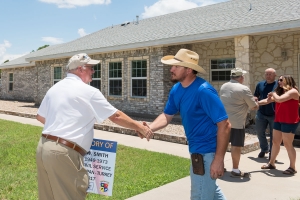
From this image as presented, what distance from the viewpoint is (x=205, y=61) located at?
42.5 feet

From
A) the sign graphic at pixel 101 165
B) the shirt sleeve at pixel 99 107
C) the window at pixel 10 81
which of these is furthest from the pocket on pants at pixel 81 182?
the window at pixel 10 81

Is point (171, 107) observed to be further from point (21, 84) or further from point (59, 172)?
point (21, 84)

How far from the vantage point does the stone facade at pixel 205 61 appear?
1011 centimetres

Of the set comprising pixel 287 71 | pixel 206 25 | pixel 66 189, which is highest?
pixel 206 25

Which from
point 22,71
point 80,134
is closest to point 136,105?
point 80,134

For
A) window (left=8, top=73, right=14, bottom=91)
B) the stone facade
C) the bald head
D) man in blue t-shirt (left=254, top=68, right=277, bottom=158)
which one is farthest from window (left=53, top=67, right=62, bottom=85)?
the bald head

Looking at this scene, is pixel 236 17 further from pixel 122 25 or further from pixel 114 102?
pixel 122 25

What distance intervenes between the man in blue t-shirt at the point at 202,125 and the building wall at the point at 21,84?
2220cm

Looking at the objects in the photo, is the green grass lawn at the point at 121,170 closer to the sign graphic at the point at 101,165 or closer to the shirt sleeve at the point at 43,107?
the sign graphic at the point at 101,165

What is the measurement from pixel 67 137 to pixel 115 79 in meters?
12.3

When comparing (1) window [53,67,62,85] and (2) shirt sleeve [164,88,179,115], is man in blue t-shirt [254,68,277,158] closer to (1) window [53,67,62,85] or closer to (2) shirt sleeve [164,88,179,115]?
(2) shirt sleeve [164,88,179,115]

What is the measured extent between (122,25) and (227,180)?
56.2 feet

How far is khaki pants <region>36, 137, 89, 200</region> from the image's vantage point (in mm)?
2684

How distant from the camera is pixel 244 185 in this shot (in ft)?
15.9
